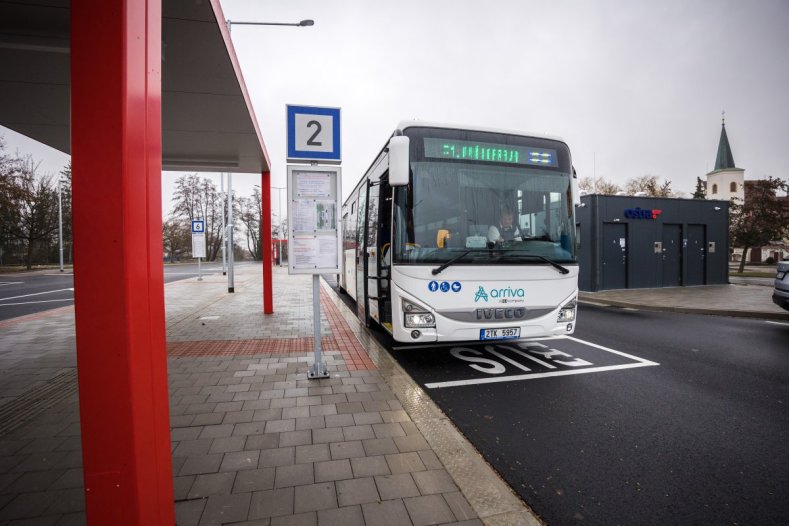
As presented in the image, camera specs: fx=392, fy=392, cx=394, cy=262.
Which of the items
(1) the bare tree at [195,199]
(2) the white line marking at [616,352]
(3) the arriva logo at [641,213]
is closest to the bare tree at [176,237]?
(1) the bare tree at [195,199]

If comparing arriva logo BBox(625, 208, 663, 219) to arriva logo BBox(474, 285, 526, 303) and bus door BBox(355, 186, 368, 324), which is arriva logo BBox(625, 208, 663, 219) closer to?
bus door BBox(355, 186, 368, 324)

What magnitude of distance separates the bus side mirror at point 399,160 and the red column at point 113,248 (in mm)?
3140

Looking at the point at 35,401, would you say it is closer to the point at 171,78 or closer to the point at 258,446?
the point at 258,446

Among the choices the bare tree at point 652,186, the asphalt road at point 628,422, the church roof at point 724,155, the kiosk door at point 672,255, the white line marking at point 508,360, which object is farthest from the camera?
the church roof at point 724,155

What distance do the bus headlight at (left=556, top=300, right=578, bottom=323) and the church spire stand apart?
3465 inches

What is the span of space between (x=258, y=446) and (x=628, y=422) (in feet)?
10.8

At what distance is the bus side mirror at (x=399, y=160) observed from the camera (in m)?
4.68

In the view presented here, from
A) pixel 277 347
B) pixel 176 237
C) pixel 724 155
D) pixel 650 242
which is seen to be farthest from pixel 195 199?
pixel 724 155

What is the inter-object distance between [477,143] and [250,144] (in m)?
4.92

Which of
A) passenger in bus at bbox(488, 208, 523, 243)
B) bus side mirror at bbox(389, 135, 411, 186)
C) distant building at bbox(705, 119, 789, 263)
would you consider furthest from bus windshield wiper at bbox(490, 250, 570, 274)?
distant building at bbox(705, 119, 789, 263)

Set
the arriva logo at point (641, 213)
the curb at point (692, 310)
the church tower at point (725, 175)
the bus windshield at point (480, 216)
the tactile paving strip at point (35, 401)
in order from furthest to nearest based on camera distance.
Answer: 1. the church tower at point (725, 175)
2. the arriva logo at point (641, 213)
3. the curb at point (692, 310)
4. the bus windshield at point (480, 216)
5. the tactile paving strip at point (35, 401)

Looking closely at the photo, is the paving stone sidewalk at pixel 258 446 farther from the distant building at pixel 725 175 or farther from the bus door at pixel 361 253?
the distant building at pixel 725 175

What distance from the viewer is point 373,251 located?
661 centimetres

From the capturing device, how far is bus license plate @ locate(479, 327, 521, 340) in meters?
4.98
